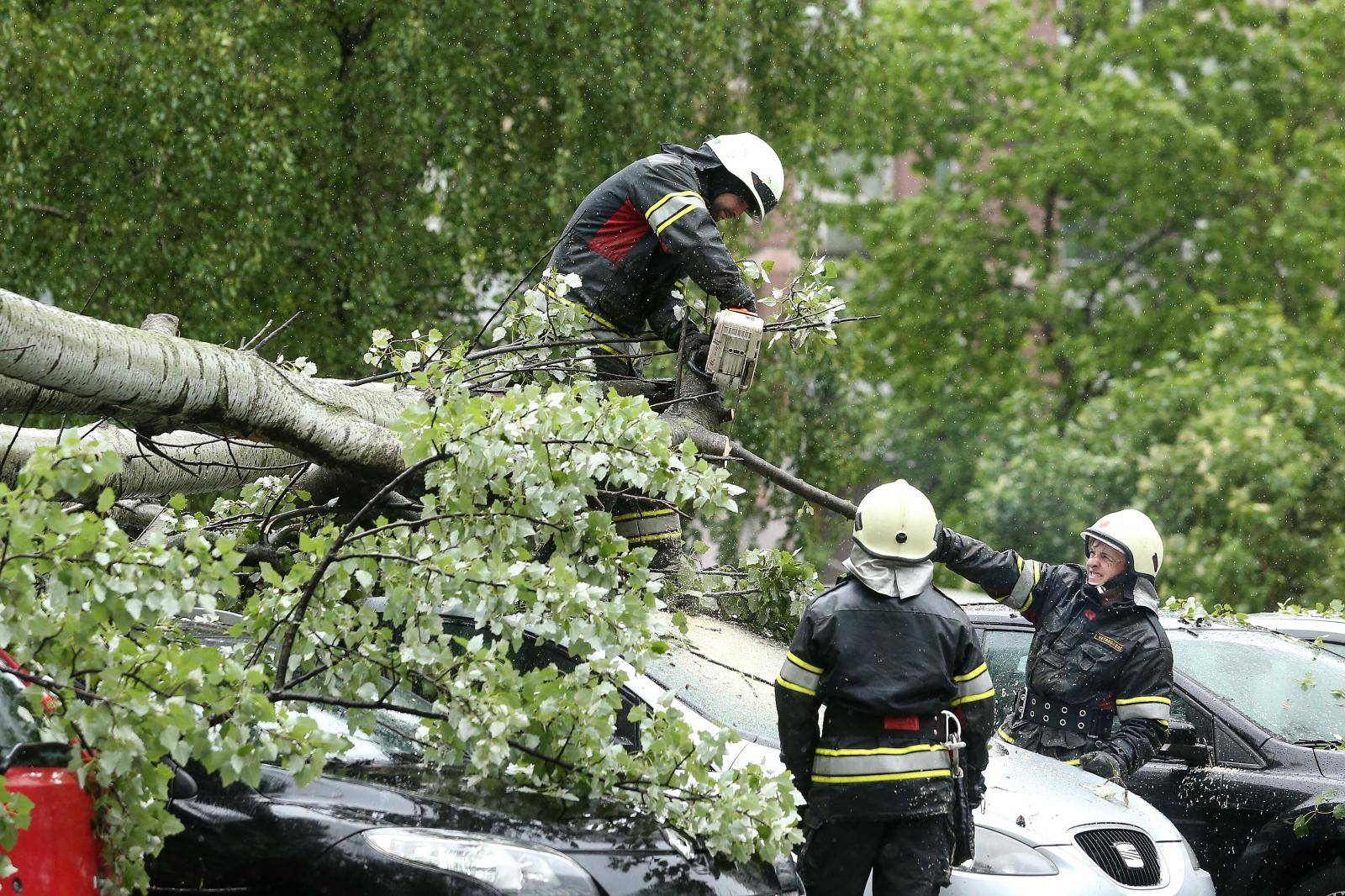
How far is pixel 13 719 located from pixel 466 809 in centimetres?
110

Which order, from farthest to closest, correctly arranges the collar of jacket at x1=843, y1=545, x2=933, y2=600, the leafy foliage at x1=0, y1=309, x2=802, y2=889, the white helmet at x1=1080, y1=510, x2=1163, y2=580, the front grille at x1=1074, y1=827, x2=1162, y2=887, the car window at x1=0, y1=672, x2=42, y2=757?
1. the white helmet at x1=1080, y1=510, x2=1163, y2=580
2. the front grille at x1=1074, y1=827, x2=1162, y2=887
3. the collar of jacket at x1=843, y1=545, x2=933, y2=600
4. the leafy foliage at x1=0, y1=309, x2=802, y2=889
5. the car window at x1=0, y1=672, x2=42, y2=757

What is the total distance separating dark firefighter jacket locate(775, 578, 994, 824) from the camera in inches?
177

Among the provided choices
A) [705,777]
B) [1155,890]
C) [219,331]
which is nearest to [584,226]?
[705,777]

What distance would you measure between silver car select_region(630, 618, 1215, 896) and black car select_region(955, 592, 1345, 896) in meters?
0.56

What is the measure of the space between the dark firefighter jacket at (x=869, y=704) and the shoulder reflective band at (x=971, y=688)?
0.20ft

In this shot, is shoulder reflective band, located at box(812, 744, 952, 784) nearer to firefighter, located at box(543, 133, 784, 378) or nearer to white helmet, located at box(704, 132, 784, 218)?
firefighter, located at box(543, 133, 784, 378)

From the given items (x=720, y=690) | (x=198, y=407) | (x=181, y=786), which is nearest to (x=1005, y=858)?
(x=720, y=690)

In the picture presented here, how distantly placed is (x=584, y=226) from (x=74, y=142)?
594 centimetres

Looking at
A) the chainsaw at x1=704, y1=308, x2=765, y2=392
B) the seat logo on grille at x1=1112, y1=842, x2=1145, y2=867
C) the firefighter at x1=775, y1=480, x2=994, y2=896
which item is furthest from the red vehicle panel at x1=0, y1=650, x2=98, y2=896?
the seat logo on grille at x1=1112, y1=842, x2=1145, y2=867

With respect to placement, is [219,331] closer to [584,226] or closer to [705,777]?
[584,226]

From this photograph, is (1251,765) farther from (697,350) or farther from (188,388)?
(188,388)

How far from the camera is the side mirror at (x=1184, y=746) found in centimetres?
590

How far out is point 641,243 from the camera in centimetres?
597

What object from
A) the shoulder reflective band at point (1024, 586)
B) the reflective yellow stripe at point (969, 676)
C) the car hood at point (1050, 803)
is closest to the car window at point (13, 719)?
the reflective yellow stripe at point (969, 676)
